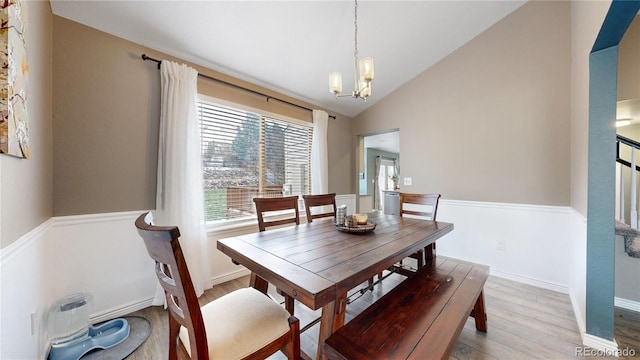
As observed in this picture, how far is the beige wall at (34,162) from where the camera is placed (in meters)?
1.02

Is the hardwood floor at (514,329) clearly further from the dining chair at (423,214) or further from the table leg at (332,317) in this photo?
the table leg at (332,317)

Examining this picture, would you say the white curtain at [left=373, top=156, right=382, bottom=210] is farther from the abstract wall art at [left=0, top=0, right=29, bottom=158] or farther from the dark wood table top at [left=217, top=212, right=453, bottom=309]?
the abstract wall art at [left=0, top=0, right=29, bottom=158]

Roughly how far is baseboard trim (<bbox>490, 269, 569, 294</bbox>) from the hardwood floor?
8cm

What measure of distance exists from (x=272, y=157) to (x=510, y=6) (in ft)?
11.3

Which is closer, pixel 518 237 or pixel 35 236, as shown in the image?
pixel 35 236

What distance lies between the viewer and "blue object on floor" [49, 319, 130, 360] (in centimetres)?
147

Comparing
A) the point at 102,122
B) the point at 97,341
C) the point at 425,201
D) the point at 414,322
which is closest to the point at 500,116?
the point at 425,201

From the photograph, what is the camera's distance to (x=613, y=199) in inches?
57.4

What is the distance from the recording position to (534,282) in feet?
8.21

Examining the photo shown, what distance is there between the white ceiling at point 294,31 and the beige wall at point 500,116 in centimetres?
30

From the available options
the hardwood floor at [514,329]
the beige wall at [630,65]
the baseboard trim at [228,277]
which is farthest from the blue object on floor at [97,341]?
the beige wall at [630,65]

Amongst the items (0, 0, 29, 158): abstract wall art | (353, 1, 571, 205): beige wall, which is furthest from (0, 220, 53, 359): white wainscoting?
(353, 1, 571, 205): beige wall

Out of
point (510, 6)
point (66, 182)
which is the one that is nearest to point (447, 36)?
point (510, 6)

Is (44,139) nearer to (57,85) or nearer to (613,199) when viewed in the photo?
(57,85)
